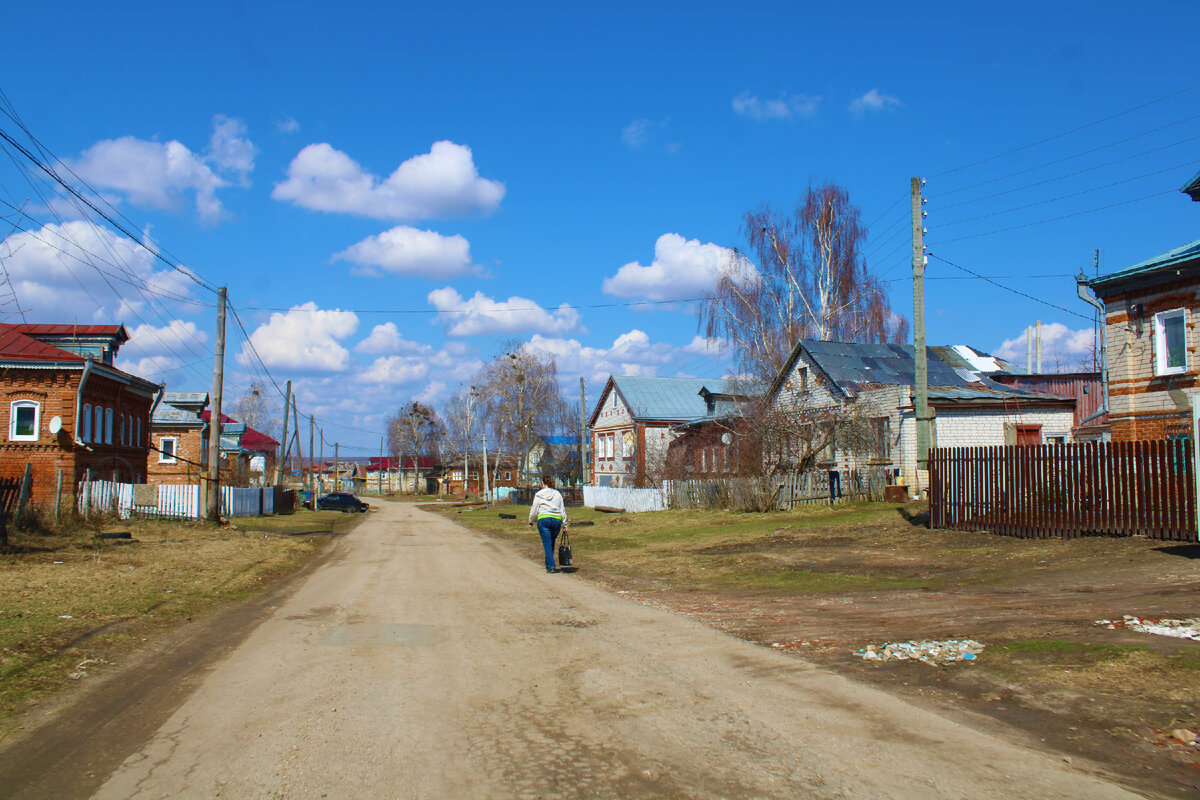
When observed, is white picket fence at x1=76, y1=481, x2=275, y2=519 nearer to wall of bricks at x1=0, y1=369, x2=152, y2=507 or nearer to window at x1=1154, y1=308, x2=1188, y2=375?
wall of bricks at x1=0, y1=369, x2=152, y2=507

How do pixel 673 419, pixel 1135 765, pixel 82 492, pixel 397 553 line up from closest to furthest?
pixel 1135 765, pixel 397 553, pixel 82 492, pixel 673 419

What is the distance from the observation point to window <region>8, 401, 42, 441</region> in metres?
29.0

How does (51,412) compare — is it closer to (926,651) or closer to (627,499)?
(627,499)

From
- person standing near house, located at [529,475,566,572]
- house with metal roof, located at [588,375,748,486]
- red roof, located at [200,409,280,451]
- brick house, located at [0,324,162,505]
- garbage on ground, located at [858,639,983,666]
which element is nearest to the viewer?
garbage on ground, located at [858,639,983,666]

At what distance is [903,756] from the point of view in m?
4.68

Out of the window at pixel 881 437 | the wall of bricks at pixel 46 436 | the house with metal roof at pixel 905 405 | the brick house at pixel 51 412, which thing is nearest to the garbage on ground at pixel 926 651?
the house with metal roof at pixel 905 405

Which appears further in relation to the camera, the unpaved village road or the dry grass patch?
the dry grass patch

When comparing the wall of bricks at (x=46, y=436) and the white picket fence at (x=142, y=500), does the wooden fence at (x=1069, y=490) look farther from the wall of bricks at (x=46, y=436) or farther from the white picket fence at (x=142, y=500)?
the wall of bricks at (x=46, y=436)

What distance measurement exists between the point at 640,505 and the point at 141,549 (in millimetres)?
22581

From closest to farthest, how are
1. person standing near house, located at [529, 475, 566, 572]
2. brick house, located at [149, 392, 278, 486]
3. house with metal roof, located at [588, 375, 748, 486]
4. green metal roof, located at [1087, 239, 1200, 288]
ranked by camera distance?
person standing near house, located at [529, 475, 566, 572], green metal roof, located at [1087, 239, 1200, 288], brick house, located at [149, 392, 278, 486], house with metal roof, located at [588, 375, 748, 486]

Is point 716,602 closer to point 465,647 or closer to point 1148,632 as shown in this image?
point 465,647

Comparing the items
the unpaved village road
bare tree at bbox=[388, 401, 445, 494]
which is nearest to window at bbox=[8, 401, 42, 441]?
the unpaved village road

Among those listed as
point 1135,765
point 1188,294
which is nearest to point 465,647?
point 1135,765

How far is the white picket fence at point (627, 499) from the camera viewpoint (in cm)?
3588
